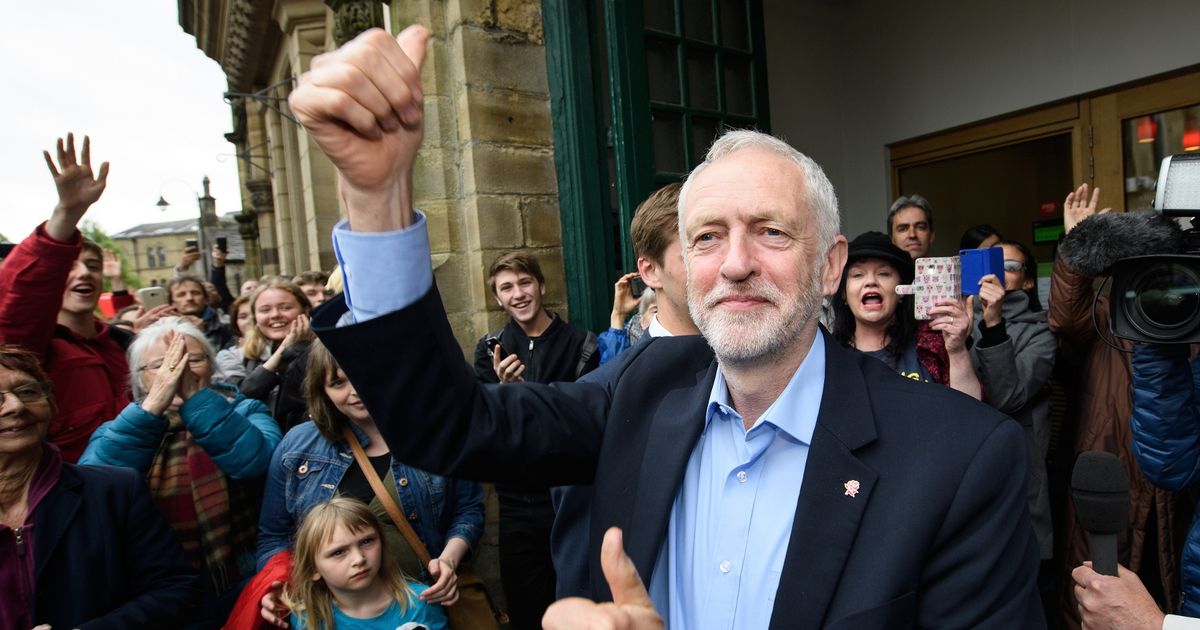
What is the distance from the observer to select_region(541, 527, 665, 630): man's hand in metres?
0.86

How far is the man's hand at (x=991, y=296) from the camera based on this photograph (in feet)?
8.75

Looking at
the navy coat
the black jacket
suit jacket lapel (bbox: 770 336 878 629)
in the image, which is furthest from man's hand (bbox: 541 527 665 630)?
the black jacket

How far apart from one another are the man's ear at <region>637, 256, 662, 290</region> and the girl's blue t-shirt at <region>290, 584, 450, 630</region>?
136 cm

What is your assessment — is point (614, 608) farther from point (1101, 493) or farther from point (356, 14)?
point (356, 14)

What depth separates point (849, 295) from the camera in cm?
296

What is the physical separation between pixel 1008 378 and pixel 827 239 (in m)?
1.73

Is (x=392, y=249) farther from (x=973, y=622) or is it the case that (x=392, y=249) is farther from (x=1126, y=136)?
(x=1126, y=136)

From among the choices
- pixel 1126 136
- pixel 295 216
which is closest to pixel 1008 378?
pixel 1126 136

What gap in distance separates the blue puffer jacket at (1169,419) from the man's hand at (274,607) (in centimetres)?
262

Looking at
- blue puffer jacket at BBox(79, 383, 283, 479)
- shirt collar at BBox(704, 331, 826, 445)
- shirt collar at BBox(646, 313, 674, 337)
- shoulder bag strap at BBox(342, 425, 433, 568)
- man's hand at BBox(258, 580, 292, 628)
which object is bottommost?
man's hand at BBox(258, 580, 292, 628)

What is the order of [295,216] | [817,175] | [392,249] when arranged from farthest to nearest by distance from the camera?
[295,216] < [817,175] < [392,249]

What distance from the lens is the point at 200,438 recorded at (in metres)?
2.58

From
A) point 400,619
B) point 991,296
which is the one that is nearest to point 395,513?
point 400,619

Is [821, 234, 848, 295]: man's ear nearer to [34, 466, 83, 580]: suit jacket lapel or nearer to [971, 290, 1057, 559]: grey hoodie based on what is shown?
[971, 290, 1057, 559]: grey hoodie
